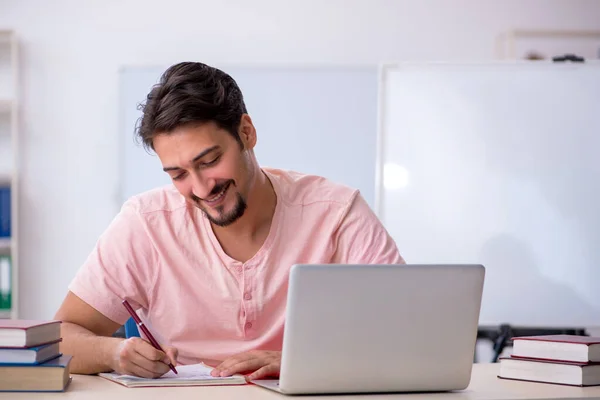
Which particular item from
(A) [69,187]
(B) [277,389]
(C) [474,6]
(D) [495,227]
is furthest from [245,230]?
(C) [474,6]

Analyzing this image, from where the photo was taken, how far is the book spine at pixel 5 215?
387 centimetres

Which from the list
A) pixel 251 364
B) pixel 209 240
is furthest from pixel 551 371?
pixel 209 240

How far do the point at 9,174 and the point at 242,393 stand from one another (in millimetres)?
2985

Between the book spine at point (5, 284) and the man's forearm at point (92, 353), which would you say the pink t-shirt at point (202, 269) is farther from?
the book spine at point (5, 284)

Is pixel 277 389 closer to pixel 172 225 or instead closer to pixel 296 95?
pixel 172 225

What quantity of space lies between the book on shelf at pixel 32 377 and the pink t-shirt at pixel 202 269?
47 centimetres

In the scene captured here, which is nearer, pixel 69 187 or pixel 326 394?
pixel 326 394

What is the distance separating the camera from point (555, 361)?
146 cm

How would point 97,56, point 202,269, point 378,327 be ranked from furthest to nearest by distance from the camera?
point 97,56 < point 202,269 < point 378,327

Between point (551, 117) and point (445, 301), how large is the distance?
229 centimetres

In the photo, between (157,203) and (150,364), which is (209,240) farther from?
(150,364)

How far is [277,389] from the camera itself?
4.15ft

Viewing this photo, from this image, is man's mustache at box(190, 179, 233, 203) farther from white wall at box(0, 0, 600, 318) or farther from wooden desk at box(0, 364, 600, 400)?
white wall at box(0, 0, 600, 318)

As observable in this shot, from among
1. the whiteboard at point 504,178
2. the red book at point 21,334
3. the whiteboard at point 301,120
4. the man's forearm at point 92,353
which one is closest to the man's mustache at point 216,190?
the man's forearm at point 92,353
